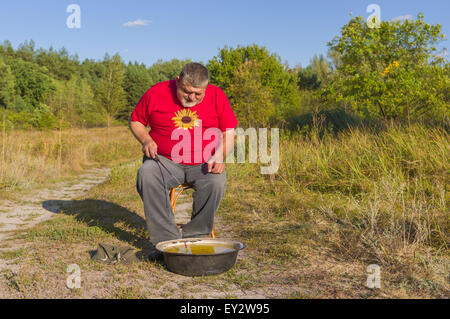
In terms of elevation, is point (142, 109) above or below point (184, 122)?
above

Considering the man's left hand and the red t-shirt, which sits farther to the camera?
the red t-shirt

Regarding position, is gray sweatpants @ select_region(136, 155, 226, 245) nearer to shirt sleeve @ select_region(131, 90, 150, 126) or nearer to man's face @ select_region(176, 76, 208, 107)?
shirt sleeve @ select_region(131, 90, 150, 126)

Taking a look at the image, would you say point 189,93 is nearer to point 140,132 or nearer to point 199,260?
point 140,132

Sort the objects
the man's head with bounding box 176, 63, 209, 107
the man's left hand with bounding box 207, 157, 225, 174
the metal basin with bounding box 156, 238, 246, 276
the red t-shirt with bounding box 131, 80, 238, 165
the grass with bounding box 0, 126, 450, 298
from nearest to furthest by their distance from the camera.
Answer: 1. the grass with bounding box 0, 126, 450, 298
2. the metal basin with bounding box 156, 238, 246, 276
3. the man's head with bounding box 176, 63, 209, 107
4. the man's left hand with bounding box 207, 157, 225, 174
5. the red t-shirt with bounding box 131, 80, 238, 165

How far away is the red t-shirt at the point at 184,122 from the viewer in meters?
3.38

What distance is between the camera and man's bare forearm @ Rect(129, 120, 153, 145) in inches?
129

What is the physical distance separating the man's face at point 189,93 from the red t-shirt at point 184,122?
8cm

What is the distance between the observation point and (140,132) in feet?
11.0

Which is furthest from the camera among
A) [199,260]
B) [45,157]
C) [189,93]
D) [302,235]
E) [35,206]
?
[45,157]

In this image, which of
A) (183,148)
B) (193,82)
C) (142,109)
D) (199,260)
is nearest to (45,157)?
(142,109)

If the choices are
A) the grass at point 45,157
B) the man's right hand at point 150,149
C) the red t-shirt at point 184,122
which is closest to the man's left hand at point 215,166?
the red t-shirt at point 184,122

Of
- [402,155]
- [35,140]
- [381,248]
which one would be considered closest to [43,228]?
[381,248]

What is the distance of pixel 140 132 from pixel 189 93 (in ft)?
1.76

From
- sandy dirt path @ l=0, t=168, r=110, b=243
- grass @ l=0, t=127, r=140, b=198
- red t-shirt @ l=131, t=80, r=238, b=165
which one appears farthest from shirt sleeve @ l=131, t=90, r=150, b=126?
grass @ l=0, t=127, r=140, b=198
